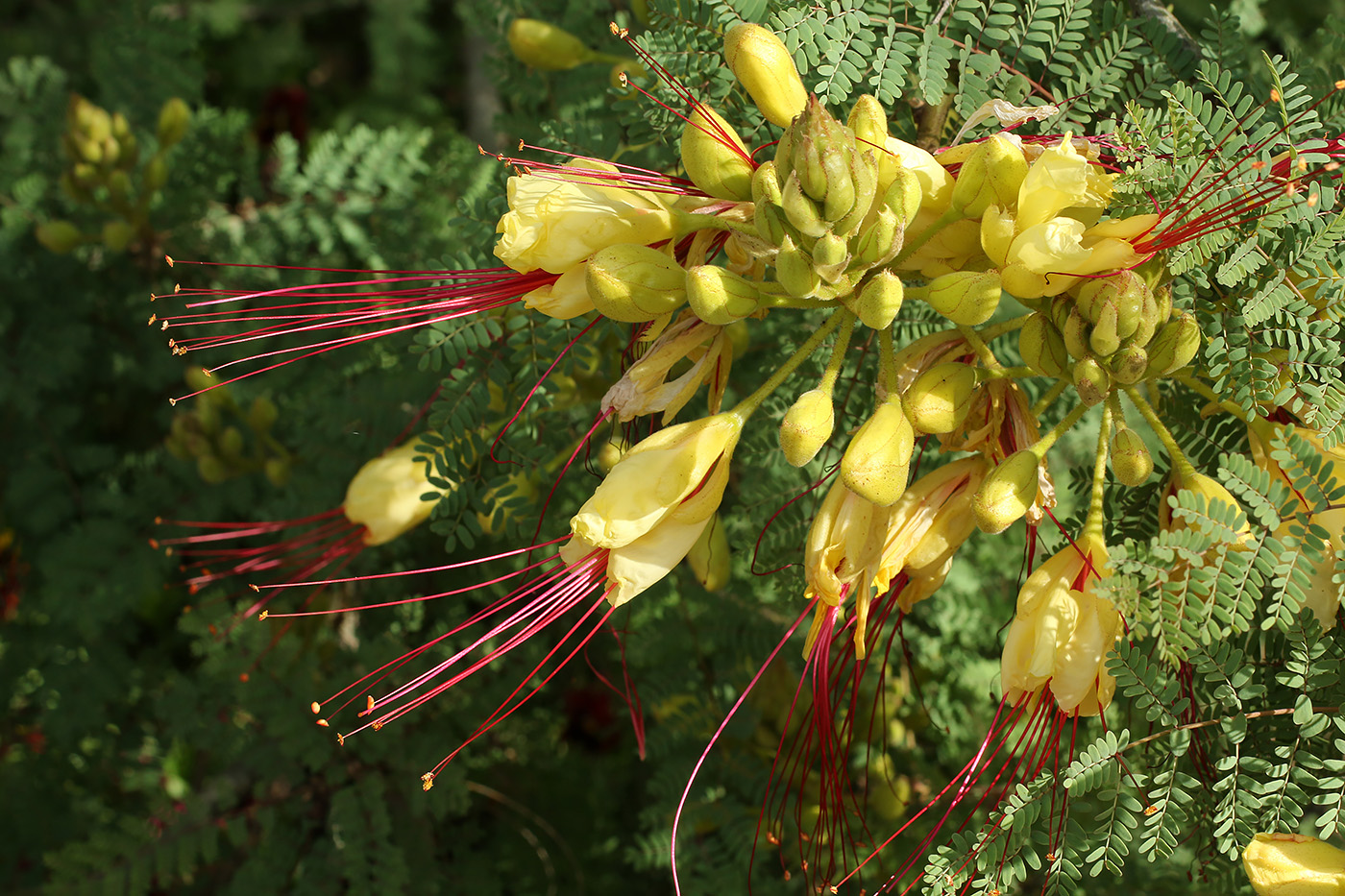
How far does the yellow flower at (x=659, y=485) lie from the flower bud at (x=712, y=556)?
0.32m

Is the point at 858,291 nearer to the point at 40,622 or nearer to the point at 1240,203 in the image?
the point at 1240,203

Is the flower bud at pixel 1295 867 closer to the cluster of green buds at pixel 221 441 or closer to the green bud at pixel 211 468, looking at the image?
the cluster of green buds at pixel 221 441

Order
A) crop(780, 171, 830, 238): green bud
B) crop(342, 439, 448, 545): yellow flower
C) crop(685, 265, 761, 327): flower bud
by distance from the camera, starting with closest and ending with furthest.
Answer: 1. crop(780, 171, 830, 238): green bud
2. crop(685, 265, 761, 327): flower bud
3. crop(342, 439, 448, 545): yellow flower

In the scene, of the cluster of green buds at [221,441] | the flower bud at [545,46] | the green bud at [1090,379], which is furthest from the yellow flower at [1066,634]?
the cluster of green buds at [221,441]

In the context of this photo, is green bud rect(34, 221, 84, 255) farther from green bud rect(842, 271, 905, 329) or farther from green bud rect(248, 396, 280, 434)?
green bud rect(842, 271, 905, 329)

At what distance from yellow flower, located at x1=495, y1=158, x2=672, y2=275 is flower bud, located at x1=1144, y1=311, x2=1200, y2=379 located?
58 centimetres

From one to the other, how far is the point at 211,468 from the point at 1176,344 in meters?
2.04

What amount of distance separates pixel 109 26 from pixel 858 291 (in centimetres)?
278

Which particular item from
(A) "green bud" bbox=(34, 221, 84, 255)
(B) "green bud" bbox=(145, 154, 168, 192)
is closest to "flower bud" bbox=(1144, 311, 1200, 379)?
(B) "green bud" bbox=(145, 154, 168, 192)

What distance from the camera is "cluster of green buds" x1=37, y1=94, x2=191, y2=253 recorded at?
7.82 feet

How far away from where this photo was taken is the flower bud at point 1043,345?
1143 millimetres

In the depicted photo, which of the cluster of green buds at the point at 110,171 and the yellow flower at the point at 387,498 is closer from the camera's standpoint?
the yellow flower at the point at 387,498

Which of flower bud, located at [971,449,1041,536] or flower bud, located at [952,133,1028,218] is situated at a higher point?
flower bud, located at [952,133,1028,218]

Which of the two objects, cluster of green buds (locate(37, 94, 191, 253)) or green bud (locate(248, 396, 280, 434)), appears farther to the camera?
cluster of green buds (locate(37, 94, 191, 253))
